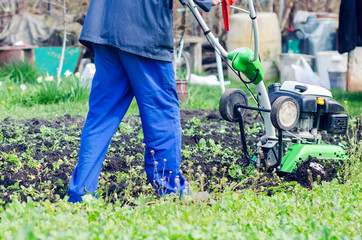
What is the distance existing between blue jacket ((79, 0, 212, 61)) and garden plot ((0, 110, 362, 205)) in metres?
0.79

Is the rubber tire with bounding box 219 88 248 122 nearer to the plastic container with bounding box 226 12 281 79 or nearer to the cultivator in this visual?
the cultivator

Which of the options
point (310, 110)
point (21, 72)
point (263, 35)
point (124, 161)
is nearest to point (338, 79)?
point (263, 35)

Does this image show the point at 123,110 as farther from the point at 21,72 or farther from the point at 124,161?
the point at 21,72

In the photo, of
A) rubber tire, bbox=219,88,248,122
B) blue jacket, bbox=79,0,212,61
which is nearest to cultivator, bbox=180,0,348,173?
rubber tire, bbox=219,88,248,122

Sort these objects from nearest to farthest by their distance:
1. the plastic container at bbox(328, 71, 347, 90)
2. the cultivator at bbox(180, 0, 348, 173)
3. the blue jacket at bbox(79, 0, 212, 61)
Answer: the blue jacket at bbox(79, 0, 212, 61)
the cultivator at bbox(180, 0, 348, 173)
the plastic container at bbox(328, 71, 347, 90)

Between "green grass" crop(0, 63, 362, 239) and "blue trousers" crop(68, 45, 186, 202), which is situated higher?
"blue trousers" crop(68, 45, 186, 202)

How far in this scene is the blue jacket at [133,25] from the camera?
3125 millimetres

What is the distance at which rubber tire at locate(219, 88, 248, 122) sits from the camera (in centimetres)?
381

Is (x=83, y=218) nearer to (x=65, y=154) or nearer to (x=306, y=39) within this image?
(x=65, y=154)

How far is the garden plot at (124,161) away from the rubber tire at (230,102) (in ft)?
1.35

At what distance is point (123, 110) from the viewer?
3.31 metres

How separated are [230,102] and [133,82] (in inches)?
34.6

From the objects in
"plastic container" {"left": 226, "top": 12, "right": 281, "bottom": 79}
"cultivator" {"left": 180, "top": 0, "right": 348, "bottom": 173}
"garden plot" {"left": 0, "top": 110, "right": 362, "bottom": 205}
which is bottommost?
"garden plot" {"left": 0, "top": 110, "right": 362, "bottom": 205}

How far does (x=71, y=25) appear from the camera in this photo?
454 inches
